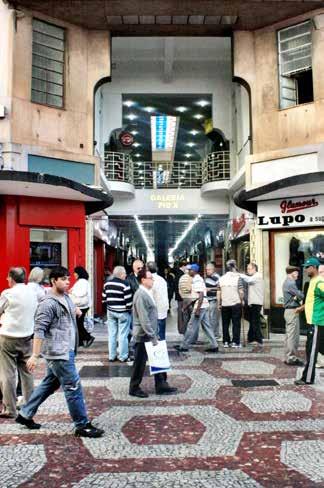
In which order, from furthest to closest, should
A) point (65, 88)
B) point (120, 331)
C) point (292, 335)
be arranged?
point (65, 88) < point (120, 331) < point (292, 335)

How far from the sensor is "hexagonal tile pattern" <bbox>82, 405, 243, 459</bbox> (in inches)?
179

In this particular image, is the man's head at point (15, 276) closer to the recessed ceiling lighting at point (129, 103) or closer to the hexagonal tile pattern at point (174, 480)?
the hexagonal tile pattern at point (174, 480)

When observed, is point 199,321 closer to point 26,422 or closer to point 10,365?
point 10,365

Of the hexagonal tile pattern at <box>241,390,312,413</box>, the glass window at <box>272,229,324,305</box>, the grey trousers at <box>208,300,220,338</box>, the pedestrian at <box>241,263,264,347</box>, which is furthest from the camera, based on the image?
the glass window at <box>272,229,324,305</box>

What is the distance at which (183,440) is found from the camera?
16.1 ft

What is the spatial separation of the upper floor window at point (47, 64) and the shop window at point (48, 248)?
3646 millimetres

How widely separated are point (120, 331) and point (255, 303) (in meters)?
3.44

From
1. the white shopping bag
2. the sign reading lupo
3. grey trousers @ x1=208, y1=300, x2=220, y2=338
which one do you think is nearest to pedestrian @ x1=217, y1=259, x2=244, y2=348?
grey trousers @ x1=208, y1=300, x2=220, y2=338

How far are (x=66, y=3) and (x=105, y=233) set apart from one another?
342 inches

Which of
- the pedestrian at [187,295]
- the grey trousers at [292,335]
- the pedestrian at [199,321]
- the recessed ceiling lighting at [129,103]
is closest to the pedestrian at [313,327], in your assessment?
the grey trousers at [292,335]

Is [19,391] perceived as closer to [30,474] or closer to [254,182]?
[30,474]

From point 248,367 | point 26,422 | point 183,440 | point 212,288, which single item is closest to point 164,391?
point 183,440

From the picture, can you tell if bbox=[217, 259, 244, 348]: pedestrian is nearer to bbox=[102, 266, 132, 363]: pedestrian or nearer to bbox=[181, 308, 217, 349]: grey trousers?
bbox=[181, 308, 217, 349]: grey trousers

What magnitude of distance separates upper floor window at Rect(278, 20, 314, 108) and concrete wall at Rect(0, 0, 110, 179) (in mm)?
5025
